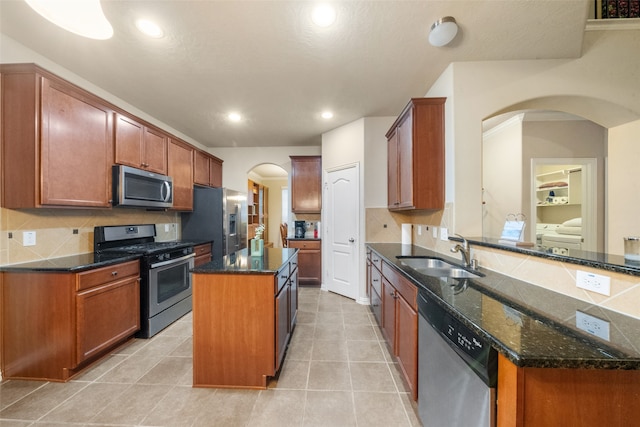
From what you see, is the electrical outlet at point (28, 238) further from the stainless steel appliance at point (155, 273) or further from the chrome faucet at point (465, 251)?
the chrome faucet at point (465, 251)

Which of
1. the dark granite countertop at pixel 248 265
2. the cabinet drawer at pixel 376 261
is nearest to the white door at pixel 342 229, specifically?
the cabinet drawer at pixel 376 261

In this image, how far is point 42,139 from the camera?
1.81 meters

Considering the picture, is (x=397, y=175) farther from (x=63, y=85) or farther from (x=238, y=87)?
(x=63, y=85)

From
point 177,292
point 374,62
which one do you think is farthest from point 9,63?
point 374,62

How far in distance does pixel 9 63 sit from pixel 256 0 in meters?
2.06

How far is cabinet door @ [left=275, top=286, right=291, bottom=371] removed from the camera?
1779mm

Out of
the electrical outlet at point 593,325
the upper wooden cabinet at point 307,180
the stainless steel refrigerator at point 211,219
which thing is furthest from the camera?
the upper wooden cabinet at point 307,180

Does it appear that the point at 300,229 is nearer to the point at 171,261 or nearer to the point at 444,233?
the point at 171,261

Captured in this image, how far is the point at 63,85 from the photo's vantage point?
1.93 meters

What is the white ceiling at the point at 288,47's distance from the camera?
5.20 ft

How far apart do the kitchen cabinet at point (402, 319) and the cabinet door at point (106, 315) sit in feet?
8.32

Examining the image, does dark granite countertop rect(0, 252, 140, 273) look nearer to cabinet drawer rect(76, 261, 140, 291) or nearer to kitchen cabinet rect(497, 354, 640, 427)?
cabinet drawer rect(76, 261, 140, 291)

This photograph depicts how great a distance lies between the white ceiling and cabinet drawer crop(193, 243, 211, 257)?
196 cm

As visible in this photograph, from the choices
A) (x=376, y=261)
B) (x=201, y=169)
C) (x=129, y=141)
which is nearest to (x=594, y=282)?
(x=376, y=261)
